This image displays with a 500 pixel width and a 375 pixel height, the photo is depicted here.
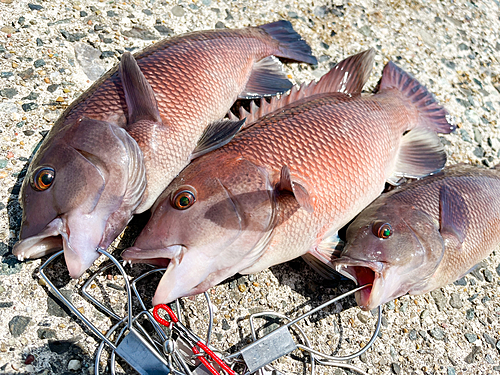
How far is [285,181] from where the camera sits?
6.33ft

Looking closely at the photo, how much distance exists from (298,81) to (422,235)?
1571 mm

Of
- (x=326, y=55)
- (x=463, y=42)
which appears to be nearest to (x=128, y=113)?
(x=326, y=55)

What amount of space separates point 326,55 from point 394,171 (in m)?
1.32

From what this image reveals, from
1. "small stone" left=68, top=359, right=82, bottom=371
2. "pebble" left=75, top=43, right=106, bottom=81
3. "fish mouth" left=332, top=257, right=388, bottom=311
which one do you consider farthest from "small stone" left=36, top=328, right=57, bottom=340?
"pebble" left=75, top=43, right=106, bottom=81

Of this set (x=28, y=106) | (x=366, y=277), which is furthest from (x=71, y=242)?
(x=366, y=277)

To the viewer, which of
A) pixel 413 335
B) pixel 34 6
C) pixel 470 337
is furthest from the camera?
pixel 34 6

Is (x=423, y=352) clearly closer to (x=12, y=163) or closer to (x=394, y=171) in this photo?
(x=394, y=171)

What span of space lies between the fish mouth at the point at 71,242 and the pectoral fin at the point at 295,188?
87 centimetres

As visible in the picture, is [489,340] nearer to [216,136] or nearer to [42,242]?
[216,136]

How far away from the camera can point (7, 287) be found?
1.97 m

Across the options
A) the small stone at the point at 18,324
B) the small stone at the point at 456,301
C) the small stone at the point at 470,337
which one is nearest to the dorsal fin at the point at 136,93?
the small stone at the point at 18,324

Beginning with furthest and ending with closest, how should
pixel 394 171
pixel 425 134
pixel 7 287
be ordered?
1. pixel 425 134
2. pixel 394 171
3. pixel 7 287

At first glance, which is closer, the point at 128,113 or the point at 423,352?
the point at 128,113

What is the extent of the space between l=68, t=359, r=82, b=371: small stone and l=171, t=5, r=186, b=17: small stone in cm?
257
